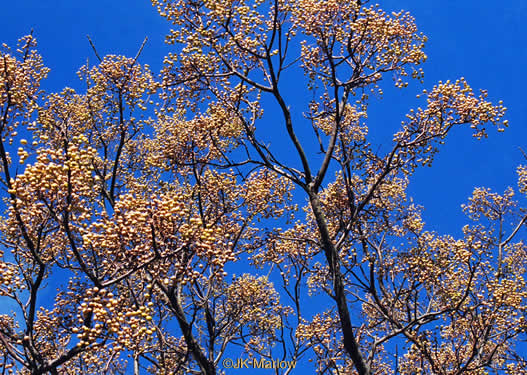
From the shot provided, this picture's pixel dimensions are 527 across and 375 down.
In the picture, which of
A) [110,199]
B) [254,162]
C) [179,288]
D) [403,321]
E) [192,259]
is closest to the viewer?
[192,259]

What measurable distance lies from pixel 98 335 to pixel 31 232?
1860 millimetres

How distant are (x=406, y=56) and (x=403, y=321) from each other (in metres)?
8.54

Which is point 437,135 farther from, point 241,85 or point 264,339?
point 264,339

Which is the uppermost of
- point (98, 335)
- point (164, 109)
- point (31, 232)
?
point (164, 109)

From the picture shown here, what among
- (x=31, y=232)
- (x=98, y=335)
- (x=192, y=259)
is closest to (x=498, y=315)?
(x=192, y=259)

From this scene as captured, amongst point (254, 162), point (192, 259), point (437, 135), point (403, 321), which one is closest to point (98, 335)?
point (192, 259)

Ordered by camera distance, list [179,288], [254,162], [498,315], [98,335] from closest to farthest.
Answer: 1. [98,335]
2. [498,315]
3. [254,162]
4. [179,288]

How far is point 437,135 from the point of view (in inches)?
428

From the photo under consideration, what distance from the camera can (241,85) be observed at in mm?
11633

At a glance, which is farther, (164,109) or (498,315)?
(164,109)

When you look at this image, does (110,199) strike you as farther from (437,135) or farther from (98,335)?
(437,135)

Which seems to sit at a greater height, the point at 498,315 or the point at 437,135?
the point at 437,135

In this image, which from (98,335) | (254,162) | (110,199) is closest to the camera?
(98,335)

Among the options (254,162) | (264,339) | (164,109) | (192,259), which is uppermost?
(164,109)
